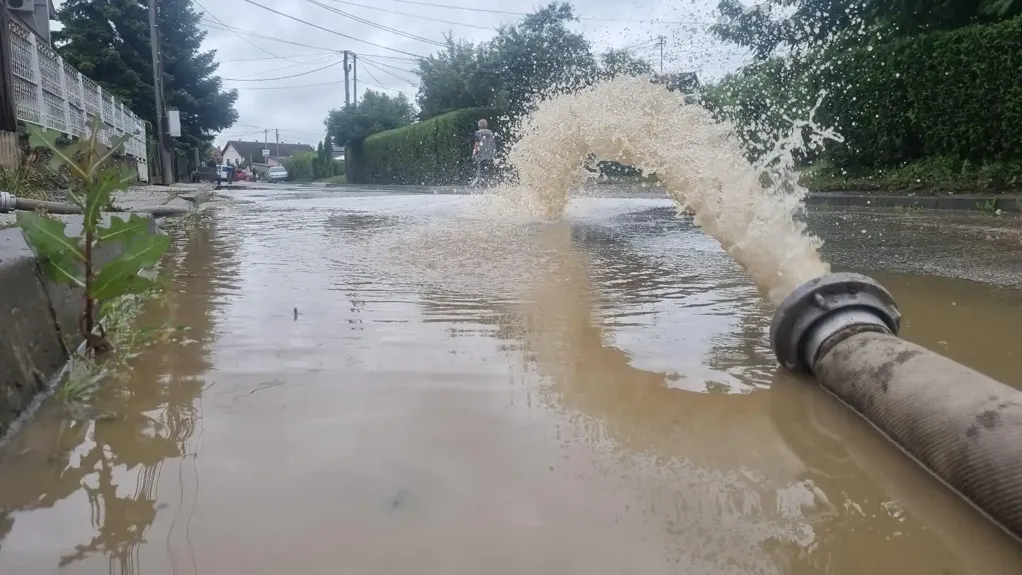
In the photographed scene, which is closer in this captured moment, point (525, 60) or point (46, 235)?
point (46, 235)

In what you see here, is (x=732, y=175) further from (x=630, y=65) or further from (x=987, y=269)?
(x=630, y=65)

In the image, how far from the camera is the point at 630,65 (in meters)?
19.7

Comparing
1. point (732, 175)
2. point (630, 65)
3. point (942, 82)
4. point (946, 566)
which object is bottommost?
point (946, 566)

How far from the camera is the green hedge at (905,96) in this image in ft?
33.9

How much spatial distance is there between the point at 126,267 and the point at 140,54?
29.0m

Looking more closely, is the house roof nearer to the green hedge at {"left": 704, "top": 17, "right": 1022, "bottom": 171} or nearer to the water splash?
the green hedge at {"left": 704, "top": 17, "right": 1022, "bottom": 171}

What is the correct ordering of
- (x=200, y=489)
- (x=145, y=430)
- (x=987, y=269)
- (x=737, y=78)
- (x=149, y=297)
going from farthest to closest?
(x=737, y=78), (x=987, y=269), (x=149, y=297), (x=145, y=430), (x=200, y=489)

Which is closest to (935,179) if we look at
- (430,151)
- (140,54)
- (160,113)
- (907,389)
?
(907,389)

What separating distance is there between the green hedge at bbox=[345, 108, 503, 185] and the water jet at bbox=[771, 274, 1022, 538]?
24.2 metres

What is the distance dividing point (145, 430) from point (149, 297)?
1.89m

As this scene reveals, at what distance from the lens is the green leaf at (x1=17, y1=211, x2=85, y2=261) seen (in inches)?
95.0

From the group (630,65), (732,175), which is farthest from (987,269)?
(630,65)

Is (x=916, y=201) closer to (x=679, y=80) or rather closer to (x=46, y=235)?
(x=679, y=80)

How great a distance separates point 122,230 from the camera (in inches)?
102
